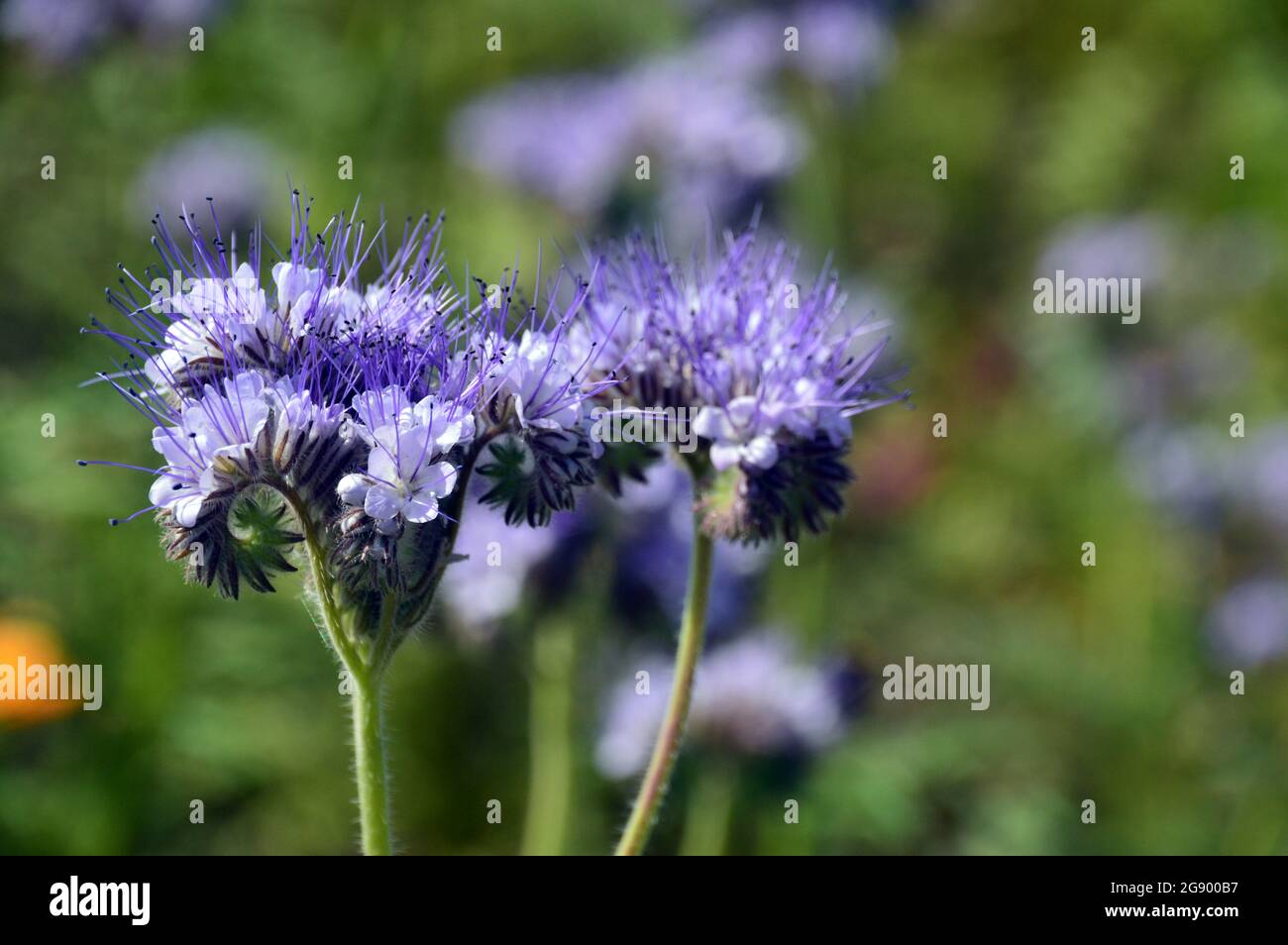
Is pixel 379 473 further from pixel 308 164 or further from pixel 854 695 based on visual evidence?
pixel 308 164

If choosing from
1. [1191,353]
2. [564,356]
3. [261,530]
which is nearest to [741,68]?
[1191,353]

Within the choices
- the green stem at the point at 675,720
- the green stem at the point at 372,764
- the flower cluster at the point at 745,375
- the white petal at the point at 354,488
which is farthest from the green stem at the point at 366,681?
the flower cluster at the point at 745,375

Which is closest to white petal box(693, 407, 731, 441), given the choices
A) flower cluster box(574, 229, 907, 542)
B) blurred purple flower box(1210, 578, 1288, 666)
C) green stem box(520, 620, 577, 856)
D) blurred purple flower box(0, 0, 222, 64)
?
flower cluster box(574, 229, 907, 542)

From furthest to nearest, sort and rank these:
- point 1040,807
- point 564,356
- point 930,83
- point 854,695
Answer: point 930,83, point 1040,807, point 854,695, point 564,356

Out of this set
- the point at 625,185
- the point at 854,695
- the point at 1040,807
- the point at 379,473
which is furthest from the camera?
the point at 625,185

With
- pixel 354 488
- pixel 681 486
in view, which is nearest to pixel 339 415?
pixel 354 488

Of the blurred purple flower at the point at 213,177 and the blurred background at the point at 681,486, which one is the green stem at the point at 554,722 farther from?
the blurred purple flower at the point at 213,177

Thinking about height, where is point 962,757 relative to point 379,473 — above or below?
below
